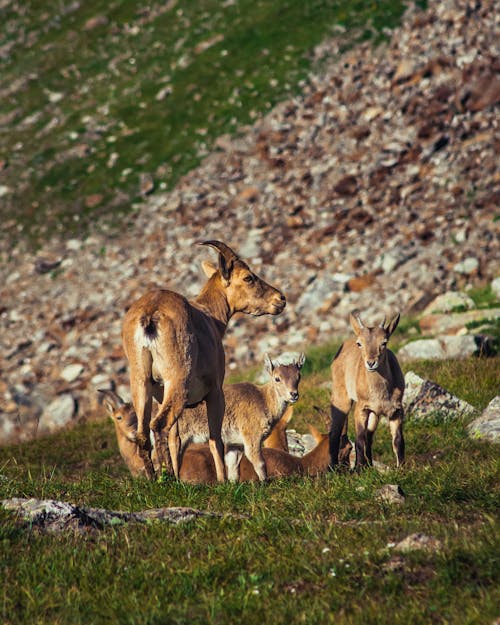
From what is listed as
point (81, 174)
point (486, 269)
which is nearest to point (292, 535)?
point (486, 269)

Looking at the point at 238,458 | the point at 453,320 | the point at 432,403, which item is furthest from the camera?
the point at 453,320

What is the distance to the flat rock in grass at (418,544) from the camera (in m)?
6.17

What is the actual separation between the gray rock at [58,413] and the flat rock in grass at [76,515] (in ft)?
46.7

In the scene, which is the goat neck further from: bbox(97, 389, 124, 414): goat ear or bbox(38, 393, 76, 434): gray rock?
bbox(38, 393, 76, 434): gray rock

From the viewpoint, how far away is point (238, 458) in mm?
12719

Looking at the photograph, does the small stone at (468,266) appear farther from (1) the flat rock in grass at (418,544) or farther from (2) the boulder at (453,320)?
(1) the flat rock in grass at (418,544)

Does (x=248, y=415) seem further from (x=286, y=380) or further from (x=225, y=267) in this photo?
(x=225, y=267)

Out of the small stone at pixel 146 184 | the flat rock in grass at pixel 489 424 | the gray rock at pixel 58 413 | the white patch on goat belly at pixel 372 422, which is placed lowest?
the gray rock at pixel 58 413

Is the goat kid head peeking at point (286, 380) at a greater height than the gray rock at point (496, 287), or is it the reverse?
the goat kid head peeking at point (286, 380)

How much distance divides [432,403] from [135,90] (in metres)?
25.6

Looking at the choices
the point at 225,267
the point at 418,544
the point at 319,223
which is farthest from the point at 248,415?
the point at 319,223

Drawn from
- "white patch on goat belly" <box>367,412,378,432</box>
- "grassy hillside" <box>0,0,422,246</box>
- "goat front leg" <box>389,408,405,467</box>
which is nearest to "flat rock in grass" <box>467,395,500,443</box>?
"goat front leg" <box>389,408,405,467</box>

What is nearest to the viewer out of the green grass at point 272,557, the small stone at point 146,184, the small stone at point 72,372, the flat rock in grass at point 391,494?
the green grass at point 272,557

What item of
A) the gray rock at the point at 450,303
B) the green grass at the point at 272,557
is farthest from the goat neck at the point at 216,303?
the gray rock at the point at 450,303
